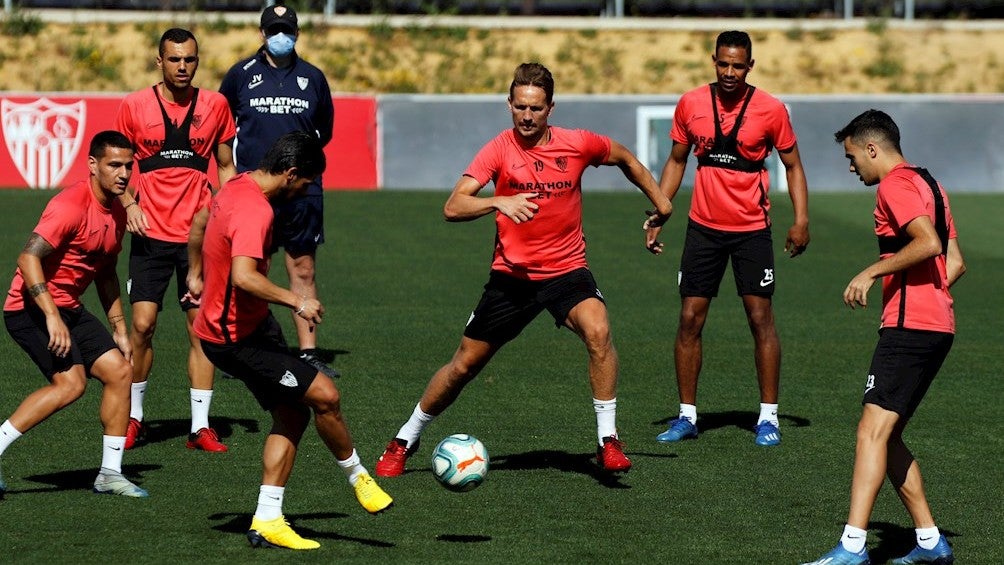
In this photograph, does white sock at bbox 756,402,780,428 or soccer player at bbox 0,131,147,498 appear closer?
soccer player at bbox 0,131,147,498

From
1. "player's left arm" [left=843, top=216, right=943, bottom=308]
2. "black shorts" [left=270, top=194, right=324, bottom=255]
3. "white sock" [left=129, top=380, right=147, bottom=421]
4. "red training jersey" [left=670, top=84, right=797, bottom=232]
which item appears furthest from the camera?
"black shorts" [left=270, top=194, right=324, bottom=255]

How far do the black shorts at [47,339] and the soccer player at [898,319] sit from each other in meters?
3.85

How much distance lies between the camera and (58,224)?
806 cm

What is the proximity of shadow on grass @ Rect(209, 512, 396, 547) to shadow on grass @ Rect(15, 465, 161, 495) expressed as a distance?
915mm

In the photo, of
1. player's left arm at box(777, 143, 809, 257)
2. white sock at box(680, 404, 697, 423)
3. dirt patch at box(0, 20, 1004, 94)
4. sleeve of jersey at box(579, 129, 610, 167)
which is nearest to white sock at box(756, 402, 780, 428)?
white sock at box(680, 404, 697, 423)

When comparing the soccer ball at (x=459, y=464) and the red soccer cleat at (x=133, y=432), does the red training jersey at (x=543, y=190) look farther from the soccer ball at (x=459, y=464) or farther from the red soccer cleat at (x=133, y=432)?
the red soccer cleat at (x=133, y=432)

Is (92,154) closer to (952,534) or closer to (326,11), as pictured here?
(952,534)

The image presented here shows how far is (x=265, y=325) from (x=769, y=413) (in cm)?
369

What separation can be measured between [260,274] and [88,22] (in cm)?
2789

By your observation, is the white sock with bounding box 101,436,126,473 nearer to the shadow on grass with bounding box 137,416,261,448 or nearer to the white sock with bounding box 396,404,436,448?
the shadow on grass with bounding box 137,416,261,448

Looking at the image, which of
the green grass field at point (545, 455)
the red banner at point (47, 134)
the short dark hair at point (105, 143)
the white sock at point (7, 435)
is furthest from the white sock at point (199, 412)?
the red banner at point (47, 134)

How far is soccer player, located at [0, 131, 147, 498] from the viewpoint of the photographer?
26.7ft

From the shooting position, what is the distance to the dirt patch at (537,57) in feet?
105

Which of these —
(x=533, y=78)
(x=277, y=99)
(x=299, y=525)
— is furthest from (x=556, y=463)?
(x=277, y=99)
